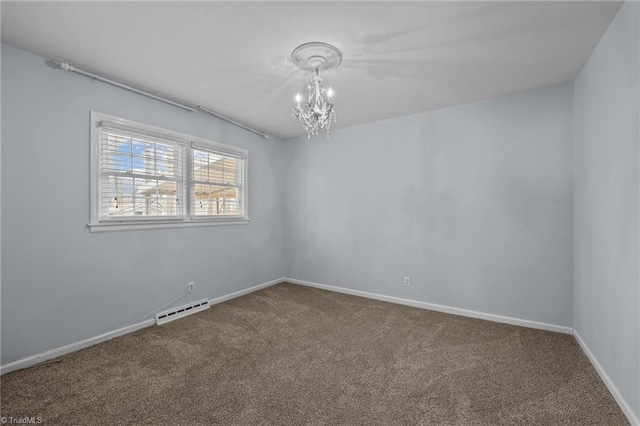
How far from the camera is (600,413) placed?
5.71ft

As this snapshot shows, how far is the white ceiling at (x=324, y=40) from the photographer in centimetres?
181

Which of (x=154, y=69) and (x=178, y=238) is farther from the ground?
(x=154, y=69)

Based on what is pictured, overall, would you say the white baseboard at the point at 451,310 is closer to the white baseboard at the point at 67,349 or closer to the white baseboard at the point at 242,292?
the white baseboard at the point at 242,292

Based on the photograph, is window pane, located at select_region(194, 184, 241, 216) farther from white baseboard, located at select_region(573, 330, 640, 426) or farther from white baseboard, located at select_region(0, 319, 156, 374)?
white baseboard, located at select_region(573, 330, 640, 426)

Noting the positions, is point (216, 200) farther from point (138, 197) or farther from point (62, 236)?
point (62, 236)

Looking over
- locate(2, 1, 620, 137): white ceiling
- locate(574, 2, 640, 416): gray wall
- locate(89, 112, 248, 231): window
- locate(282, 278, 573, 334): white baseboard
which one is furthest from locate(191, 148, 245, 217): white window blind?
locate(574, 2, 640, 416): gray wall

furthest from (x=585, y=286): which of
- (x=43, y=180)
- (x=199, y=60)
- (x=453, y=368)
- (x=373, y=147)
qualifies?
(x=43, y=180)

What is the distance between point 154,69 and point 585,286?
432 cm

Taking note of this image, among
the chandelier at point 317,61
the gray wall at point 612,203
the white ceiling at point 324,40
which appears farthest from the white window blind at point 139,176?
the gray wall at point 612,203

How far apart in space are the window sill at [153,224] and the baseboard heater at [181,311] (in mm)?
974

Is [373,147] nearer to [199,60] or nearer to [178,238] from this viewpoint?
[199,60]

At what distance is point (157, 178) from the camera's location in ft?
10.4

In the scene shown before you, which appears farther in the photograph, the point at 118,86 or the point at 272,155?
the point at 272,155

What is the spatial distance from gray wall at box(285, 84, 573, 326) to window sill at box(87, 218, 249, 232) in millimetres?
1420
